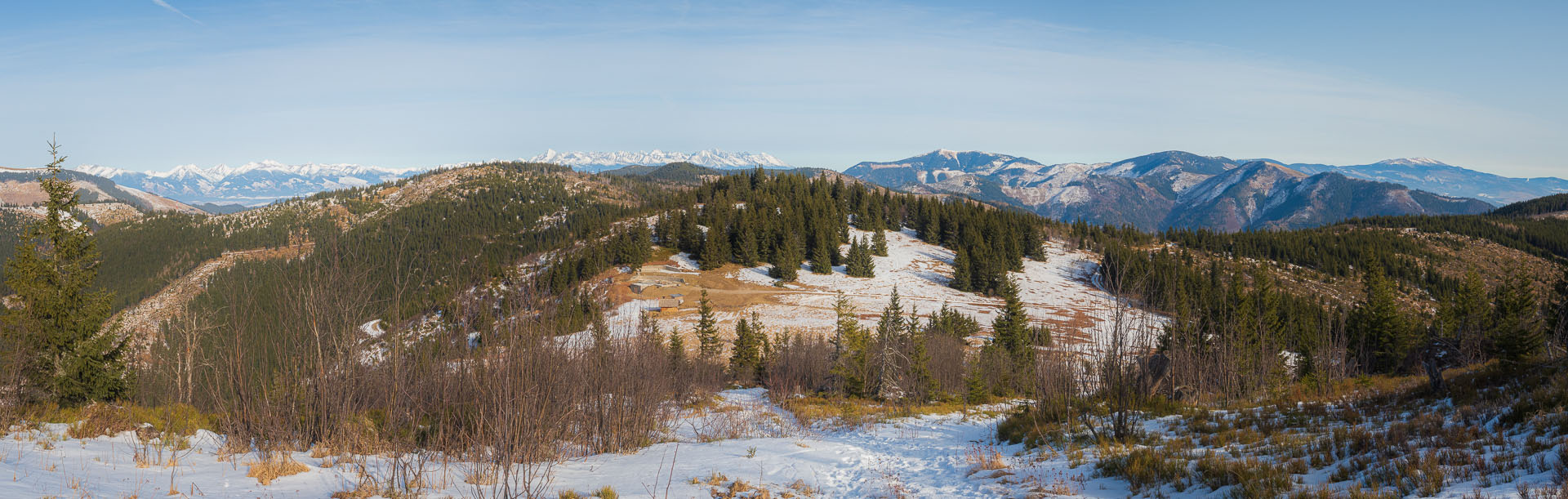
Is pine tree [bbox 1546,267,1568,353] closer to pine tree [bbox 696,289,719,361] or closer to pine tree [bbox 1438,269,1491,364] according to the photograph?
pine tree [bbox 1438,269,1491,364]

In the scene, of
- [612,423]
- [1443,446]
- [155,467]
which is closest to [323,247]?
[155,467]

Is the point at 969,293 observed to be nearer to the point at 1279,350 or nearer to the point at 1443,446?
the point at 1279,350

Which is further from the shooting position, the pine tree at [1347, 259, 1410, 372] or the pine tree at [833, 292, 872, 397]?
the pine tree at [1347, 259, 1410, 372]

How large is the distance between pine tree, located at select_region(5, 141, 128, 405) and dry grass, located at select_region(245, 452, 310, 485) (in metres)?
14.2

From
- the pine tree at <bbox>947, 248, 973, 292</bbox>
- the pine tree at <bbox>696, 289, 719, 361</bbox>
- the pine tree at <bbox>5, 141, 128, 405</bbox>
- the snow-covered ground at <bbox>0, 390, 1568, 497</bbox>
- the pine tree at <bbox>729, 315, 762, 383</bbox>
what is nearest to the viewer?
the snow-covered ground at <bbox>0, 390, 1568, 497</bbox>

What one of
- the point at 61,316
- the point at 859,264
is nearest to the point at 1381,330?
the point at 859,264

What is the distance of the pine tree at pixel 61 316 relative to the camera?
17.2m

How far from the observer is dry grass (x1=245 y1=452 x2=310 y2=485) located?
27.2 ft

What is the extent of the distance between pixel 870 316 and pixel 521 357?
5754 centimetres

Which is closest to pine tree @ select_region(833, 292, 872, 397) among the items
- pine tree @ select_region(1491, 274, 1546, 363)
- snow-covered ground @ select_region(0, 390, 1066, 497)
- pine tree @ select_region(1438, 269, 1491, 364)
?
snow-covered ground @ select_region(0, 390, 1066, 497)

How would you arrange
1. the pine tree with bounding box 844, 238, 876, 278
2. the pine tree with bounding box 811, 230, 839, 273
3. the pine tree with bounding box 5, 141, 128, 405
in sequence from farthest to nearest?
1. the pine tree with bounding box 811, 230, 839, 273
2. the pine tree with bounding box 844, 238, 876, 278
3. the pine tree with bounding box 5, 141, 128, 405

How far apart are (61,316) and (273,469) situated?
1694 cm

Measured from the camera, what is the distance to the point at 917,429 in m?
18.2

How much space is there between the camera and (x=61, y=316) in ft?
58.9
